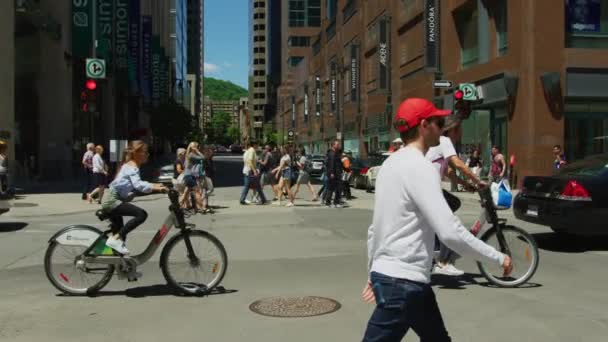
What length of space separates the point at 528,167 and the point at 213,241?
1958cm

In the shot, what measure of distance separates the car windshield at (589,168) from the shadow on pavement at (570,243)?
1180 mm

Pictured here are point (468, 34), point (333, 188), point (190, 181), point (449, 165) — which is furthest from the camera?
point (468, 34)

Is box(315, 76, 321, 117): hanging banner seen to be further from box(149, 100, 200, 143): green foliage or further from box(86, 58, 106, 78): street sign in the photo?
box(86, 58, 106, 78): street sign

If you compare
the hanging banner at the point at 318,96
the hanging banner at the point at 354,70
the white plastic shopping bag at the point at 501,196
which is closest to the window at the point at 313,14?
the hanging banner at the point at 318,96

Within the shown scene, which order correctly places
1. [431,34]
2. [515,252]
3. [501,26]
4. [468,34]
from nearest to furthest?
[515,252] < [501,26] < [468,34] < [431,34]

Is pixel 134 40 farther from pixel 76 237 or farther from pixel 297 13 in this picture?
pixel 297 13

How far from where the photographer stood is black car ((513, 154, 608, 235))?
9.60 metres

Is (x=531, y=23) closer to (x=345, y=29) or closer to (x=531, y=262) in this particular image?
(x=531, y=262)

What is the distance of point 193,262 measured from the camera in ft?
23.2

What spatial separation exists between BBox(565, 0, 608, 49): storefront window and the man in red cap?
79.3 ft

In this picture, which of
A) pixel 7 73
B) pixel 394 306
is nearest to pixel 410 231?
pixel 394 306

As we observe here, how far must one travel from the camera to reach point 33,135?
31.8 metres

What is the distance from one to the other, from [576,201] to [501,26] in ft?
65.1

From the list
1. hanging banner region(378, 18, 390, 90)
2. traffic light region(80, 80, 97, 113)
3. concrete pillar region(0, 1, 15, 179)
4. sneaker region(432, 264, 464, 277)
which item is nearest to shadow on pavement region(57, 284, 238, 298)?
sneaker region(432, 264, 464, 277)
